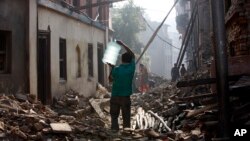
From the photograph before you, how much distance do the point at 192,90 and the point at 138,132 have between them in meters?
5.28

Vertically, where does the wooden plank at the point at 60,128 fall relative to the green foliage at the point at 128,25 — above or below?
below

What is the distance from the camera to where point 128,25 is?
4100 centimetres

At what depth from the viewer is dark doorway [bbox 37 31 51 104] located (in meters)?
12.2

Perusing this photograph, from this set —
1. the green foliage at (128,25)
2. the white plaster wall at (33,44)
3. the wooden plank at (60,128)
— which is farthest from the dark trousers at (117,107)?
the green foliage at (128,25)

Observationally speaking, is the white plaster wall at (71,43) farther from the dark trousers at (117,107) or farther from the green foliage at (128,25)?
the green foliage at (128,25)

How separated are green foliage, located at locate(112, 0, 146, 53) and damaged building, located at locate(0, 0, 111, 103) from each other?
23517 mm

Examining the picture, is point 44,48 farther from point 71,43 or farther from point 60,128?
point 60,128

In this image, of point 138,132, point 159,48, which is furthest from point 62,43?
point 159,48

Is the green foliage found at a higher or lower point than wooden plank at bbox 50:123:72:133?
higher

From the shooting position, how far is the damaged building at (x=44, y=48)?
10703mm

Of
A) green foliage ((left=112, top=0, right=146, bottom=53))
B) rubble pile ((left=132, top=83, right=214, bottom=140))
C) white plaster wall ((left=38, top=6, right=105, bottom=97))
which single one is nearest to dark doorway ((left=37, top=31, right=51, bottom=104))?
white plaster wall ((left=38, top=6, right=105, bottom=97))

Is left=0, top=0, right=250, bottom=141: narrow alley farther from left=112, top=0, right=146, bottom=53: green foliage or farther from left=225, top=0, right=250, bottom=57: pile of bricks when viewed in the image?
left=112, top=0, right=146, bottom=53: green foliage

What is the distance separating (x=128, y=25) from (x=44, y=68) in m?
29.3

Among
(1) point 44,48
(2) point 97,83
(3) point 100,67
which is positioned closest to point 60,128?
(1) point 44,48
